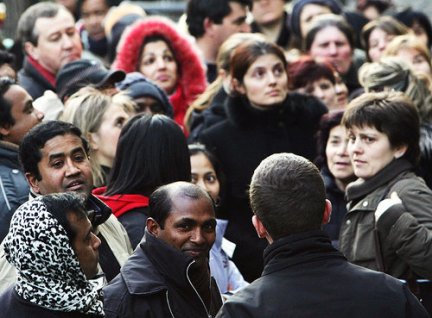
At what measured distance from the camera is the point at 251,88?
26.7 ft

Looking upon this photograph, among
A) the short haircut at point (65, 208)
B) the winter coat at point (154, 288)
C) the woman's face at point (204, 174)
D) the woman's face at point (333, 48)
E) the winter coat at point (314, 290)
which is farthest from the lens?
the woman's face at point (333, 48)

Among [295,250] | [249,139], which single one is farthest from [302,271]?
[249,139]

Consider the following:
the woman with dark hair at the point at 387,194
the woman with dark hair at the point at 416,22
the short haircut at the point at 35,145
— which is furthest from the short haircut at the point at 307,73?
the short haircut at the point at 35,145

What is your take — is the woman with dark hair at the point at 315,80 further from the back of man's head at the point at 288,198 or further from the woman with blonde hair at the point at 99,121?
the back of man's head at the point at 288,198

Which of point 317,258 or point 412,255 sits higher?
point 317,258

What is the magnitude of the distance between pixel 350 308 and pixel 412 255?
1.88m

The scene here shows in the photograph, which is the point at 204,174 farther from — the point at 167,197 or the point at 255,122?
the point at 167,197

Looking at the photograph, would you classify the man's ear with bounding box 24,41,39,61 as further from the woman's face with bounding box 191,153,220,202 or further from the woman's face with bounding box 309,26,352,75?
the woman's face with bounding box 309,26,352,75

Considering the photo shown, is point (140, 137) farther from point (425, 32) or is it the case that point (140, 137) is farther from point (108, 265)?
point (425, 32)

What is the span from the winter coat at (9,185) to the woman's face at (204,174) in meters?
1.34

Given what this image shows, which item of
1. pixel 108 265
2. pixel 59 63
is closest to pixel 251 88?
pixel 59 63

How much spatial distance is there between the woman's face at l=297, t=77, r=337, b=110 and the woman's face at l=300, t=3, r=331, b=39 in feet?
6.51

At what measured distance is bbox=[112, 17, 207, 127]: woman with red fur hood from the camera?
9242 mm

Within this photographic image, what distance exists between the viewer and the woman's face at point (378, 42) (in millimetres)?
10469
